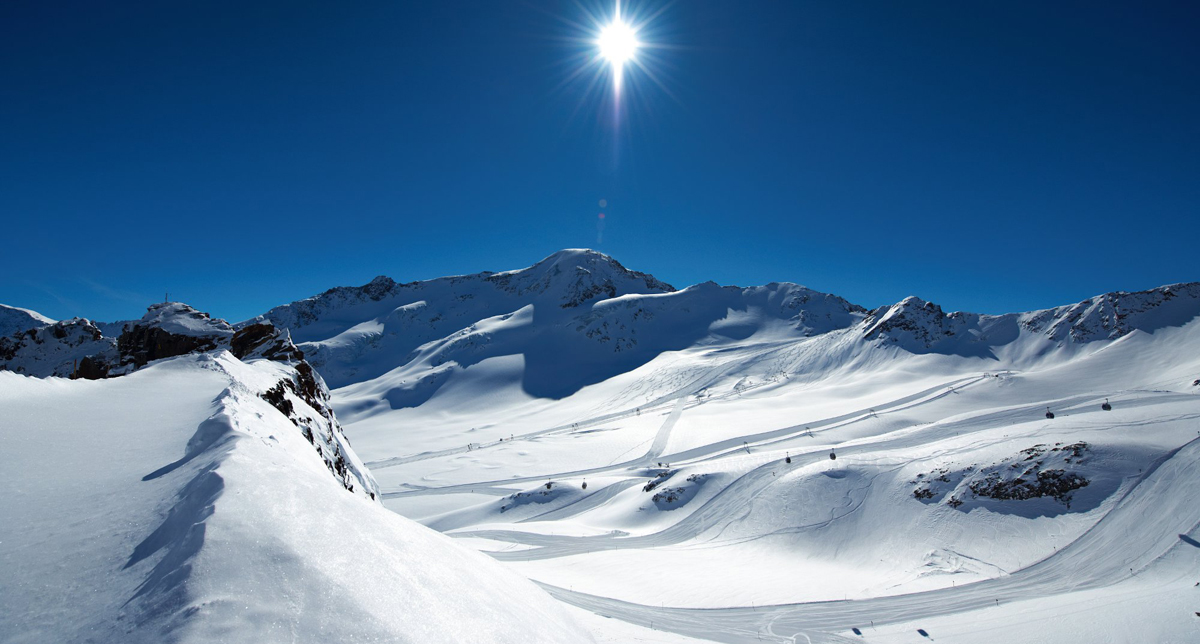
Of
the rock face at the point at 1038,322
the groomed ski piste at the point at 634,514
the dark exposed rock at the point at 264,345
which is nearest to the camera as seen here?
the groomed ski piste at the point at 634,514

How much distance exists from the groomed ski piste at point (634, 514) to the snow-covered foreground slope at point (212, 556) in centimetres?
4

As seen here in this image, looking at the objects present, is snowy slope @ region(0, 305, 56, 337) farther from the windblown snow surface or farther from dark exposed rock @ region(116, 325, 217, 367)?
dark exposed rock @ region(116, 325, 217, 367)

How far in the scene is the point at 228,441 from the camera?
9.40 metres

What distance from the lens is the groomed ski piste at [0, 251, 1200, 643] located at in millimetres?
5016

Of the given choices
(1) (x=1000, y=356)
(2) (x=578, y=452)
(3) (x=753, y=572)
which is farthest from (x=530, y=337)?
(3) (x=753, y=572)

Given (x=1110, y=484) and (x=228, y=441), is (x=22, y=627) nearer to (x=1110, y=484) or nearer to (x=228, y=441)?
(x=228, y=441)

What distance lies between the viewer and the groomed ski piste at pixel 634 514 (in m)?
5.02

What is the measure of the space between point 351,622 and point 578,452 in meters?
63.0

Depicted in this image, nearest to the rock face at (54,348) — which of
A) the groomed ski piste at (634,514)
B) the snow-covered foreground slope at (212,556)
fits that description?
the groomed ski piste at (634,514)

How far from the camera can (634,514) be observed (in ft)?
127

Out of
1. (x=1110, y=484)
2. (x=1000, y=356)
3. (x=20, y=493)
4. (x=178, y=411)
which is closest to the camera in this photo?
(x=20, y=493)

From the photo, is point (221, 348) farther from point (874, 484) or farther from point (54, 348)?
point (874, 484)

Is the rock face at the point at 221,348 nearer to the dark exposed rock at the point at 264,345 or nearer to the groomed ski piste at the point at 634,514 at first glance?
the dark exposed rock at the point at 264,345

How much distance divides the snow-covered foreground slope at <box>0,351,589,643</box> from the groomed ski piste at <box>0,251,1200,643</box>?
0.12 feet
